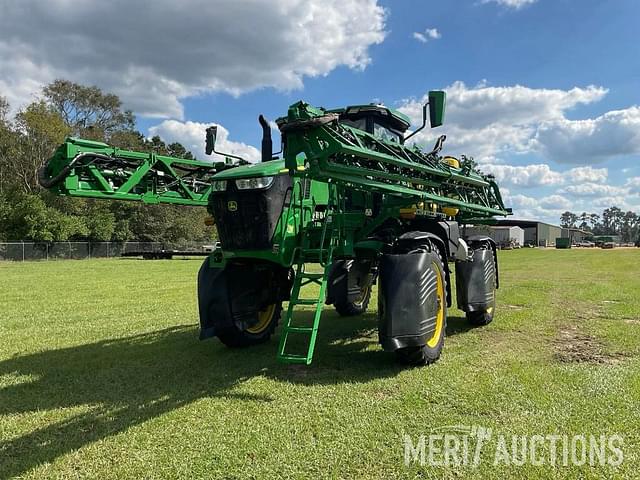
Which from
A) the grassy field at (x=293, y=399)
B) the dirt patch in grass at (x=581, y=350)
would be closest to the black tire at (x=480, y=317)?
the grassy field at (x=293, y=399)

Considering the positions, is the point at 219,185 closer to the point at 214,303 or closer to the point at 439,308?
the point at 214,303

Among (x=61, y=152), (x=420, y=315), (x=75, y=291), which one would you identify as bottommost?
(x=75, y=291)

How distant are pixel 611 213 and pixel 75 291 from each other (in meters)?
194

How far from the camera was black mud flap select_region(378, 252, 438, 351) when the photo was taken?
540cm

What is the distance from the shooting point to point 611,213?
577 feet

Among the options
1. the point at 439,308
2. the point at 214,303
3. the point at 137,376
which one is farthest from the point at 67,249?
the point at 439,308

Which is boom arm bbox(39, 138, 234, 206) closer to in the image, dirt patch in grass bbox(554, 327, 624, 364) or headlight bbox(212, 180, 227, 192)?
headlight bbox(212, 180, 227, 192)

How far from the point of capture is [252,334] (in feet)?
23.7

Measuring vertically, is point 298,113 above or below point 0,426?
above

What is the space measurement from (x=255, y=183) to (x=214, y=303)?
1.65 metres

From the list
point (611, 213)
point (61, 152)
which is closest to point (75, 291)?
point (61, 152)

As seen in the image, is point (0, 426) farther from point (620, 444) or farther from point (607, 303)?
point (607, 303)

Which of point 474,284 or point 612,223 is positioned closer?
point 474,284

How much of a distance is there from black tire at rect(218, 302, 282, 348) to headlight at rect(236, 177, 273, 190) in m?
1.89
